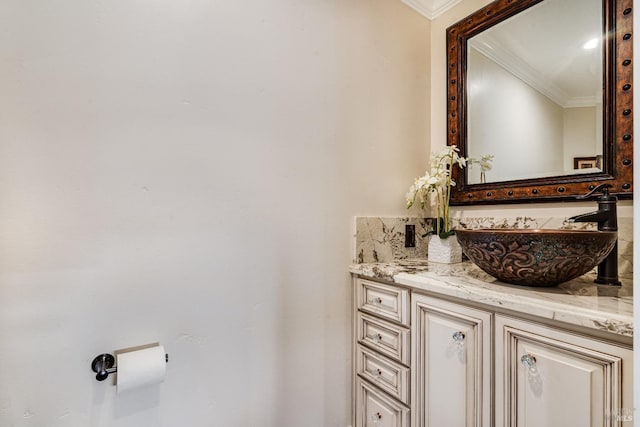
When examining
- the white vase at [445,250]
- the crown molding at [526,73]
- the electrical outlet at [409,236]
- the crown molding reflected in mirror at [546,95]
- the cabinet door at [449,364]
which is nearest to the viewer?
the cabinet door at [449,364]

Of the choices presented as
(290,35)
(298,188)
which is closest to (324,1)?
(290,35)

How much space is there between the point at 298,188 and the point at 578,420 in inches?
40.3

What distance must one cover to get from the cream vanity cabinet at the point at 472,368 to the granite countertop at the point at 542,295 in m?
0.05

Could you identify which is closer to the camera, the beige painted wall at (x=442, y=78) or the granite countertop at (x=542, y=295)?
the granite countertop at (x=542, y=295)

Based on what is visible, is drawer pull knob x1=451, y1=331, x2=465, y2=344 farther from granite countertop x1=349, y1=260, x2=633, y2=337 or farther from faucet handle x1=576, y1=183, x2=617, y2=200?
faucet handle x1=576, y1=183, x2=617, y2=200

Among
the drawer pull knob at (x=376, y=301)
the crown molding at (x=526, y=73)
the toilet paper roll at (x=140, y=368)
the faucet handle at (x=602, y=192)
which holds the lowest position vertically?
the toilet paper roll at (x=140, y=368)

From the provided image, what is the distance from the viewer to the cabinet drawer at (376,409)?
3.61 ft

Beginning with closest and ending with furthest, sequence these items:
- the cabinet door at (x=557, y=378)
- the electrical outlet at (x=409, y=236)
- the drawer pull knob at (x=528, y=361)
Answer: the cabinet door at (x=557, y=378) < the drawer pull knob at (x=528, y=361) < the electrical outlet at (x=409, y=236)

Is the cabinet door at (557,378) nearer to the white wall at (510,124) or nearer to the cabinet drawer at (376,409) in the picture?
the cabinet drawer at (376,409)

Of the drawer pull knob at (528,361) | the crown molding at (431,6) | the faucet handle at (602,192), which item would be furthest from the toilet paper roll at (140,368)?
the crown molding at (431,6)

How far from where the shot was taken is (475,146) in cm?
146

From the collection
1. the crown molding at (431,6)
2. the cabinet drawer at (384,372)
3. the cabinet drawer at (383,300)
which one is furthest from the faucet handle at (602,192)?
the crown molding at (431,6)

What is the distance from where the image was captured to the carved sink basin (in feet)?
2.52

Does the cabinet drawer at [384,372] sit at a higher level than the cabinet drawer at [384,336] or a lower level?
lower
